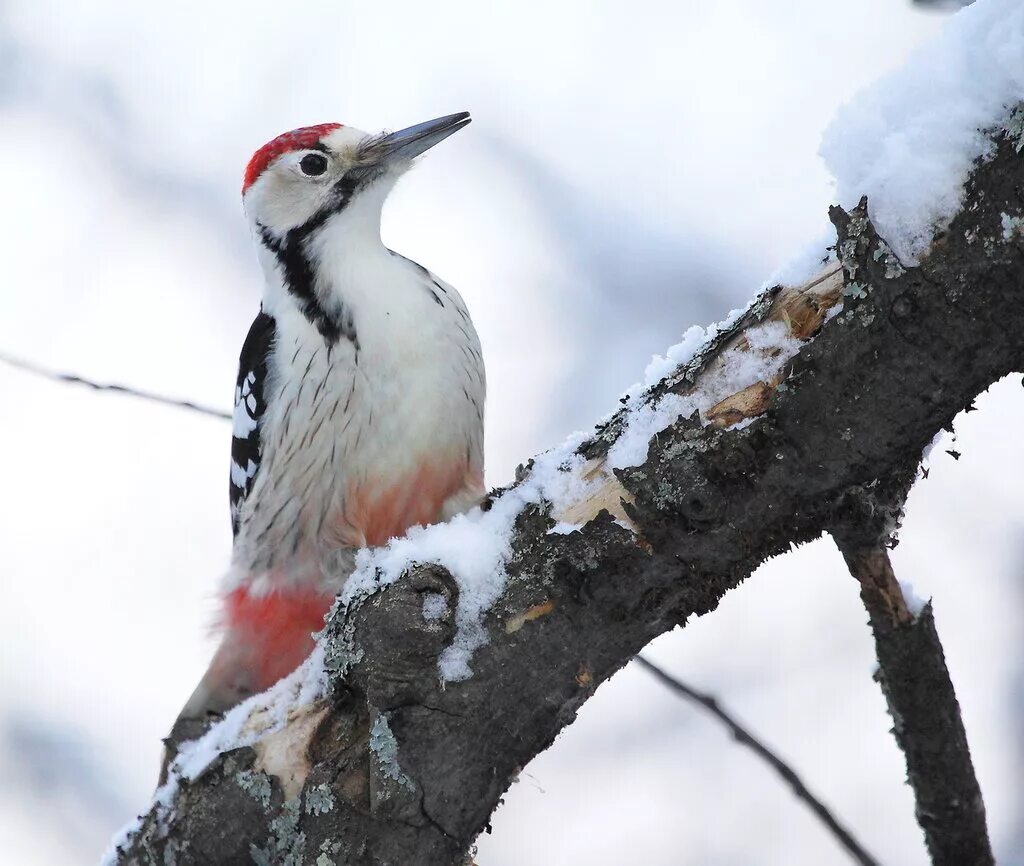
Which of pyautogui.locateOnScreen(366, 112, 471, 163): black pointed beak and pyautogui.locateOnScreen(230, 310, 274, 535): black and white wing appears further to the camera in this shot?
pyautogui.locateOnScreen(366, 112, 471, 163): black pointed beak

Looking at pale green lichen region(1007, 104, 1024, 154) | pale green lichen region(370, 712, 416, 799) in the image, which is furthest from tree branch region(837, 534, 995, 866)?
pale green lichen region(370, 712, 416, 799)

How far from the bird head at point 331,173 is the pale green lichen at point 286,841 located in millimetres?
1850

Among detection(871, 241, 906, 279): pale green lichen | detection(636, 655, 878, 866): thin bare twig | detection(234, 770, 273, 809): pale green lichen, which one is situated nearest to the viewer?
detection(871, 241, 906, 279): pale green lichen

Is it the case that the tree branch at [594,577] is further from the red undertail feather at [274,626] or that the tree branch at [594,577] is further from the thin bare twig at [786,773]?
→ the red undertail feather at [274,626]

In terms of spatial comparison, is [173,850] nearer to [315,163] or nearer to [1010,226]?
[1010,226]

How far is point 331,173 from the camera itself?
11.3 ft

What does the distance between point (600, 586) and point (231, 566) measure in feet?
5.58

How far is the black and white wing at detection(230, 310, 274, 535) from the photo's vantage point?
319cm

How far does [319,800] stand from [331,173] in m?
2.06

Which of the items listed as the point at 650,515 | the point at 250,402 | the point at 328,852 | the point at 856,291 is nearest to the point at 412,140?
the point at 250,402

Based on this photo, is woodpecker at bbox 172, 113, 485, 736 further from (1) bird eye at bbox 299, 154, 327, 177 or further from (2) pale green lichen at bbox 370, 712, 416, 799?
(2) pale green lichen at bbox 370, 712, 416, 799

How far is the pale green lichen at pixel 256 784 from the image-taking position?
6.73ft

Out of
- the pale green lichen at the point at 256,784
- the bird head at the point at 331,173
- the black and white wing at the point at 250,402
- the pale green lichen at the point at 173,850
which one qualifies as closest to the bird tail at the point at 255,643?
the black and white wing at the point at 250,402

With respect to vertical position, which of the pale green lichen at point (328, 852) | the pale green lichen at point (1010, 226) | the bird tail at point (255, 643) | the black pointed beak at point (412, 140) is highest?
the black pointed beak at point (412, 140)
